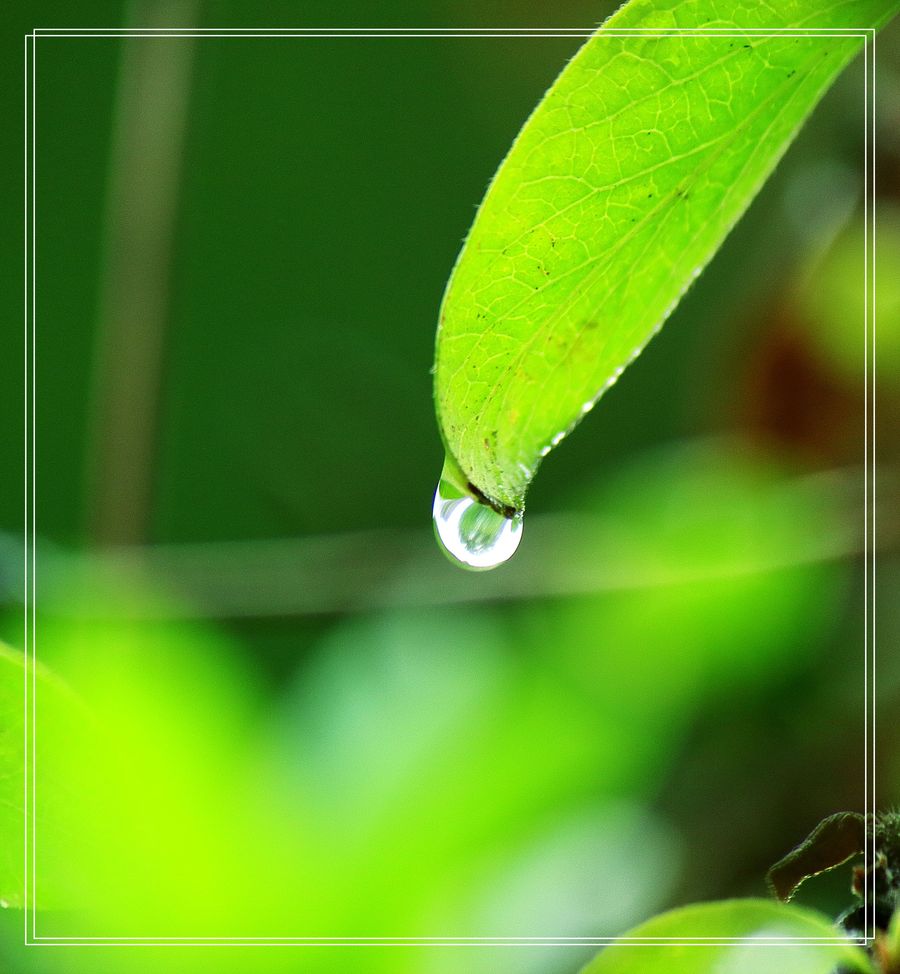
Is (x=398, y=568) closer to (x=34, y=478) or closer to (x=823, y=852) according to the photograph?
(x=34, y=478)

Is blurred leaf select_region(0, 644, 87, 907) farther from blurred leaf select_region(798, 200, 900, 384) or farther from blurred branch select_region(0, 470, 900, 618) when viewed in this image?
blurred leaf select_region(798, 200, 900, 384)

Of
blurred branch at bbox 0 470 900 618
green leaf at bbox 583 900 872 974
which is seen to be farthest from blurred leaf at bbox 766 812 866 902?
blurred branch at bbox 0 470 900 618

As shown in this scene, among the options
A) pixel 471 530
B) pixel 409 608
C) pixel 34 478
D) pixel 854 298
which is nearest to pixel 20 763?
pixel 471 530

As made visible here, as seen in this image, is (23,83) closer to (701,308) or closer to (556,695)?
(556,695)

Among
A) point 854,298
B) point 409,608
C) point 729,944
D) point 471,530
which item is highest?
point 854,298

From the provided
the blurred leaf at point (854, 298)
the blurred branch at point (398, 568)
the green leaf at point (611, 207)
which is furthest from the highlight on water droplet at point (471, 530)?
the blurred leaf at point (854, 298)

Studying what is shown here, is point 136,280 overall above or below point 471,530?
above
